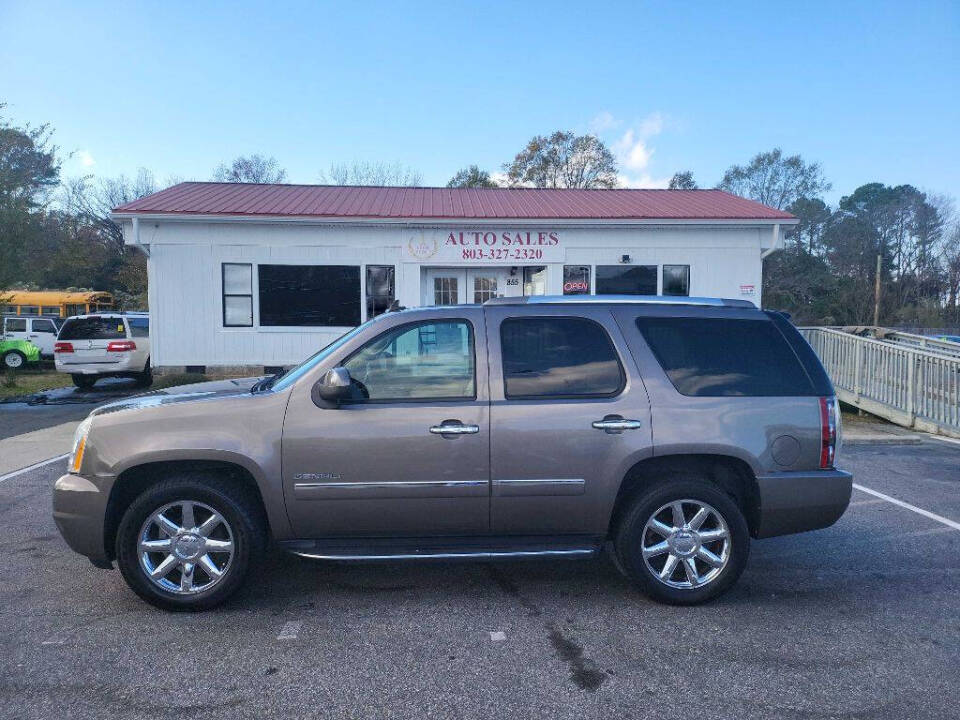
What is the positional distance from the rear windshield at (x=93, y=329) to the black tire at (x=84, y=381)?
40.5 inches

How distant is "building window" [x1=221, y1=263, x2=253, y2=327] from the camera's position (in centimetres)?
1510

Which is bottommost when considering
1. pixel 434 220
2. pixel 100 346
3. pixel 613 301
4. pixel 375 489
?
pixel 375 489

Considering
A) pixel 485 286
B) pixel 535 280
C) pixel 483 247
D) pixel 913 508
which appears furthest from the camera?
pixel 485 286

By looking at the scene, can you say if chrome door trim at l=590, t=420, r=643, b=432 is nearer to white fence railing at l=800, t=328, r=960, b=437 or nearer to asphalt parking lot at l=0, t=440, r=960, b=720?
asphalt parking lot at l=0, t=440, r=960, b=720

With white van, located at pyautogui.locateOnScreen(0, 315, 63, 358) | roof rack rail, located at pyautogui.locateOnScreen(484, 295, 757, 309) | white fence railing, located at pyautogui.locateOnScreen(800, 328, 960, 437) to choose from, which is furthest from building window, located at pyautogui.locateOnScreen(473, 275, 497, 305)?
white van, located at pyautogui.locateOnScreen(0, 315, 63, 358)

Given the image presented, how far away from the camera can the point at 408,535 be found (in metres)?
4.20

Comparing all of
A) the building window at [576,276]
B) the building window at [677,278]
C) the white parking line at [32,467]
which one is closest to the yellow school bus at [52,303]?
the building window at [576,276]

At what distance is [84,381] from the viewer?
1630 centimetres

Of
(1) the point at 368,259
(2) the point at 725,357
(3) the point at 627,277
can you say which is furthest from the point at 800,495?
(1) the point at 368,259

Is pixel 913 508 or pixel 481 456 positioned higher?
pixel 481 456

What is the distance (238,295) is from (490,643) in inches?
505

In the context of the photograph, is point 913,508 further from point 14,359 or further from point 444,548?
point 14,359

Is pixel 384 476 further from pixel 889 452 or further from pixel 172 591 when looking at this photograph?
pixel 889 452

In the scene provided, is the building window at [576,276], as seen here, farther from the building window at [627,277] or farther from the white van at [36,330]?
the white van at [36,330]
